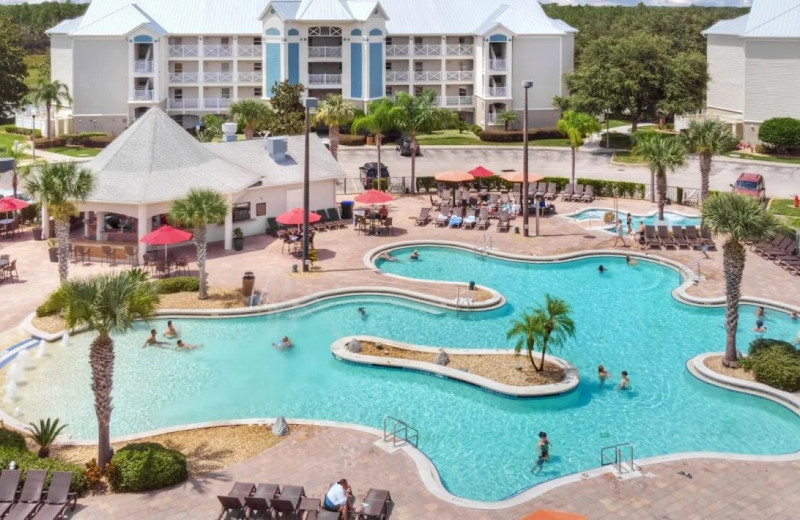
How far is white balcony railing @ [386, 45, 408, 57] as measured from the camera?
80.7m

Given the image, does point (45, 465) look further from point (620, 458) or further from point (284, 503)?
point (620, 458)

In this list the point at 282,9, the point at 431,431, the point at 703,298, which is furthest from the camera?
the point at 282,9

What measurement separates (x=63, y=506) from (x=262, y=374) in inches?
384

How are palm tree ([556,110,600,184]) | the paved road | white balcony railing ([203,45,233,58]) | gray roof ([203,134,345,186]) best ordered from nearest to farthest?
gray roof ([203,134,345,186])
palm tree ([556,110,600,184])
the paved road
white balcony railing ([203,45,233,58])

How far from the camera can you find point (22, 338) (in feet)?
95.5

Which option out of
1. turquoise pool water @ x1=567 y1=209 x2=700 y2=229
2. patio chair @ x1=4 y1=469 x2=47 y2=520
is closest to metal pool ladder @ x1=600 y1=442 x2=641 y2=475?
patio chair @ x1=4 y1=469 x2=47 y2=520

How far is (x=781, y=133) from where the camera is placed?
6675cm

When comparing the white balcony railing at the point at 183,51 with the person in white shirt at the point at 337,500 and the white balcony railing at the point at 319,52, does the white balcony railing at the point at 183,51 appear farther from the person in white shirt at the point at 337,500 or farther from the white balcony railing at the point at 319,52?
the person in white shirt at the point at 337,500

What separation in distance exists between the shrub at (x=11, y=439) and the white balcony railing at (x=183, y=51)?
63641 mm

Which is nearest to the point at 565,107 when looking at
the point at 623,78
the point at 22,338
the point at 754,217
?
the point at 623,78

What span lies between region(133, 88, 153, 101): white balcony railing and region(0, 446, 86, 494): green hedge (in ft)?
201

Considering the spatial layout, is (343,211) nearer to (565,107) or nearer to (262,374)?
(262,374)

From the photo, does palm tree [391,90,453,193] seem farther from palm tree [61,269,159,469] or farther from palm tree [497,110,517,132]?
palm tree [61,269,159,469]

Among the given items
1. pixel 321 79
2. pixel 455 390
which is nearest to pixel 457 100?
pixel 321 79
